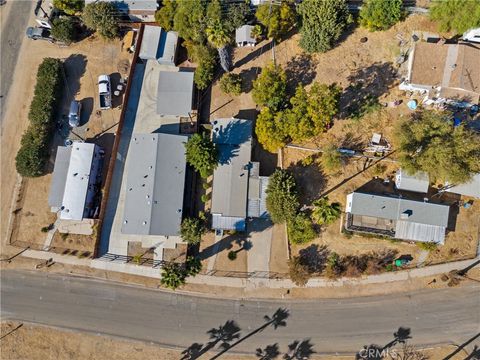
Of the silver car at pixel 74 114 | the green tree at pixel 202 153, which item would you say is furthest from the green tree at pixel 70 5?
the green tree at pixel 202 153

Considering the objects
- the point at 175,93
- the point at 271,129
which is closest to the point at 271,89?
the point at 271,129

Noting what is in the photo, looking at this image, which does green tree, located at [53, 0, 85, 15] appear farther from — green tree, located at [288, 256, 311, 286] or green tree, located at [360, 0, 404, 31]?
green tree, located at [288, 256, 311, 286]

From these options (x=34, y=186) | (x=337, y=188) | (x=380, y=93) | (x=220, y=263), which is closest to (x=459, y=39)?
(x=380, y=93)

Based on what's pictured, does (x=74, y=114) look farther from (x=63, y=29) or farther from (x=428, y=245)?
(x=428, y=245)

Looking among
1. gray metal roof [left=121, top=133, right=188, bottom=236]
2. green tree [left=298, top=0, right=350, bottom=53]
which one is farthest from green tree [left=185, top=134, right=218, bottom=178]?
green tree [left=298, top=0, right=350, bottom=53]

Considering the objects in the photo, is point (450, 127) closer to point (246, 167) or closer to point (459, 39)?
point (459, 39)

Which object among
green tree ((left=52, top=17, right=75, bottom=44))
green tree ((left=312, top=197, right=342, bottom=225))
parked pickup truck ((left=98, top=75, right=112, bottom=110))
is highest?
green tree ((left=52, top=17, right=75, bottom=44))
